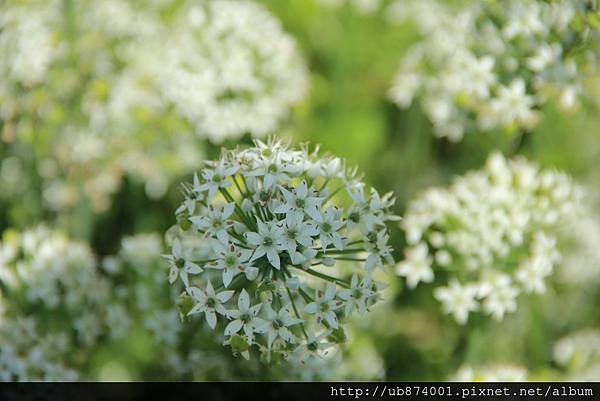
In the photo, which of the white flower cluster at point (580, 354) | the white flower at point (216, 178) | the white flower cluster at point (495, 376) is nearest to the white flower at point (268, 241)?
the white flower at point (216, 178)

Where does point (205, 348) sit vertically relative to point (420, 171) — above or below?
below

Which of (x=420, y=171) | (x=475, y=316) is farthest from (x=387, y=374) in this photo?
(x=420, y=171)

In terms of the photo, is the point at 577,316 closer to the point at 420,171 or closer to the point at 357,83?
the point at 420,171

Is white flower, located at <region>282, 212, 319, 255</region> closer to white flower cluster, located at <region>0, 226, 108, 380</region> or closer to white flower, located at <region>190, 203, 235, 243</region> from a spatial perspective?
white flower, located at <region>190, 203, 235, 243</region>

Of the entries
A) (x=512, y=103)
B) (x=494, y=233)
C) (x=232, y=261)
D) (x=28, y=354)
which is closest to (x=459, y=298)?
→ (x=494, y=233)

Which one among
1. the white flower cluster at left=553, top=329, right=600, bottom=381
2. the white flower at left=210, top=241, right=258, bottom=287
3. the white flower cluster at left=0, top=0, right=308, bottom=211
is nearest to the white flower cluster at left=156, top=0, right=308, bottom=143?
the white flower cluster at left=0, top=0, right=308, bottom=211

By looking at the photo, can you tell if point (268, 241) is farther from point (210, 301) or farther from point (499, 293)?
point (499, 293)
